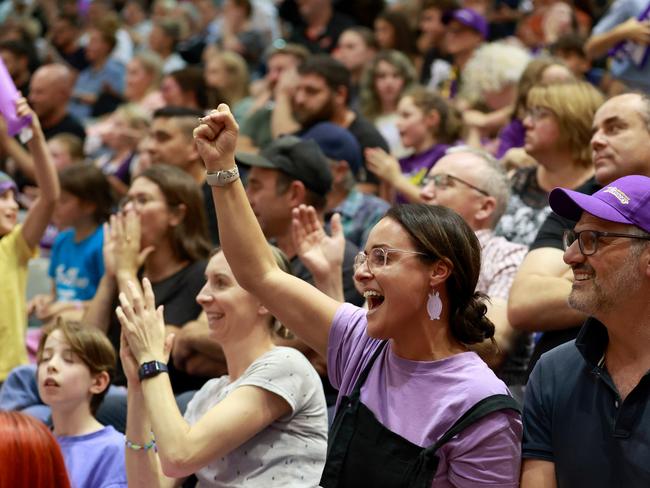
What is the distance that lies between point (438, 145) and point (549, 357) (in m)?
3.39

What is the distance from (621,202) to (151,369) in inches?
48.8

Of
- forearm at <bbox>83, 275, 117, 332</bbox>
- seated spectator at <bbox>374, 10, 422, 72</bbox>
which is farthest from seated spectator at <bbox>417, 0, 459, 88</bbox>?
forearm at <bbox>83, 275, 117, 332</bbox>

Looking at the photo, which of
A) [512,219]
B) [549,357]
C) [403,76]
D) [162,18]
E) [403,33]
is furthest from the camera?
[162,18]

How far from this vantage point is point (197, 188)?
473 centimetres

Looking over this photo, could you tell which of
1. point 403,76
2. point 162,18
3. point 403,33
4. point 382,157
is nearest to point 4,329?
point 382,157

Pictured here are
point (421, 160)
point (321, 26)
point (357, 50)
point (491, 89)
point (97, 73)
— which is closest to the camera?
point (421, 160)

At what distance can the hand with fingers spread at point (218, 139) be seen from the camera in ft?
8.14

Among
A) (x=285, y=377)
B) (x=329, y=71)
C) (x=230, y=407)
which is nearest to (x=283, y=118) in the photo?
(x=329, y=71)

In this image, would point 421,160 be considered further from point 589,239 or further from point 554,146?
point 589,239

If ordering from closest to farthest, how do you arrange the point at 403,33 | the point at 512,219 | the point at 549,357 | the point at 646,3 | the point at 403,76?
1. the point at 549,357
2. the point at 512,219
3. the point at 646,3
4. the point at 403,76
5. the point at 403,33

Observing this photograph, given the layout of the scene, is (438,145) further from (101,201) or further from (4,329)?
(4,329)

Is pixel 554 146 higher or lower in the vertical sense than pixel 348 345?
lower

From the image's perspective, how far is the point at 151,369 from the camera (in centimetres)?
277

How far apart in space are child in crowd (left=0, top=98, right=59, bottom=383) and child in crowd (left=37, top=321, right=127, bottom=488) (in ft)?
3.22
